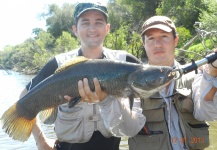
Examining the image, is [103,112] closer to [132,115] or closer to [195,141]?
[132,115]

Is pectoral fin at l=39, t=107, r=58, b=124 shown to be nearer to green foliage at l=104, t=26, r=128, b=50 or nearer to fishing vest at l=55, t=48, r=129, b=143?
fishing vest at l=55, t=48, r=129, b=143

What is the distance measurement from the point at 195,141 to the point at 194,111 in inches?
13.8

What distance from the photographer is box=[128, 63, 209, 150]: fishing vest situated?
339 cm

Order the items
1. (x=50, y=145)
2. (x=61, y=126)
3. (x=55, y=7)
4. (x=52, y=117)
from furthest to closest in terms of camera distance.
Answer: (x=55, y=7), (x=50, y=145), (x=61, y=126), (x=52, y=117)

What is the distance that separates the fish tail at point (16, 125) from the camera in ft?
11.1

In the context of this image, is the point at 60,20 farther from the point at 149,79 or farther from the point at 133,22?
the point at 149,79

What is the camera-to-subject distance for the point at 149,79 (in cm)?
302

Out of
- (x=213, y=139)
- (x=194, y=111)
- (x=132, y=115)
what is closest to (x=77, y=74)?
(x=132, y=115)

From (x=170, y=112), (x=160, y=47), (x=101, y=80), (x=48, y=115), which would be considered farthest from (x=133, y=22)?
(x=101, y=80)

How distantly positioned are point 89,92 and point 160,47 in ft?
3.41

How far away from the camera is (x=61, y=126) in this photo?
12.2 feet

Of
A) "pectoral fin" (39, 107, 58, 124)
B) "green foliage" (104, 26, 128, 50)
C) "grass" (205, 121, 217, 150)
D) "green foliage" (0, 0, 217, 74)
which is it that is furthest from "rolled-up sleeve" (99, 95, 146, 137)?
"green foliage" (104, 26, 128, 50)

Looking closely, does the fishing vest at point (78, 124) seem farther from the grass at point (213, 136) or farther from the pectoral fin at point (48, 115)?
the grass at point (213, 136)

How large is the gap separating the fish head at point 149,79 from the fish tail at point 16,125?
1279 millimetres
